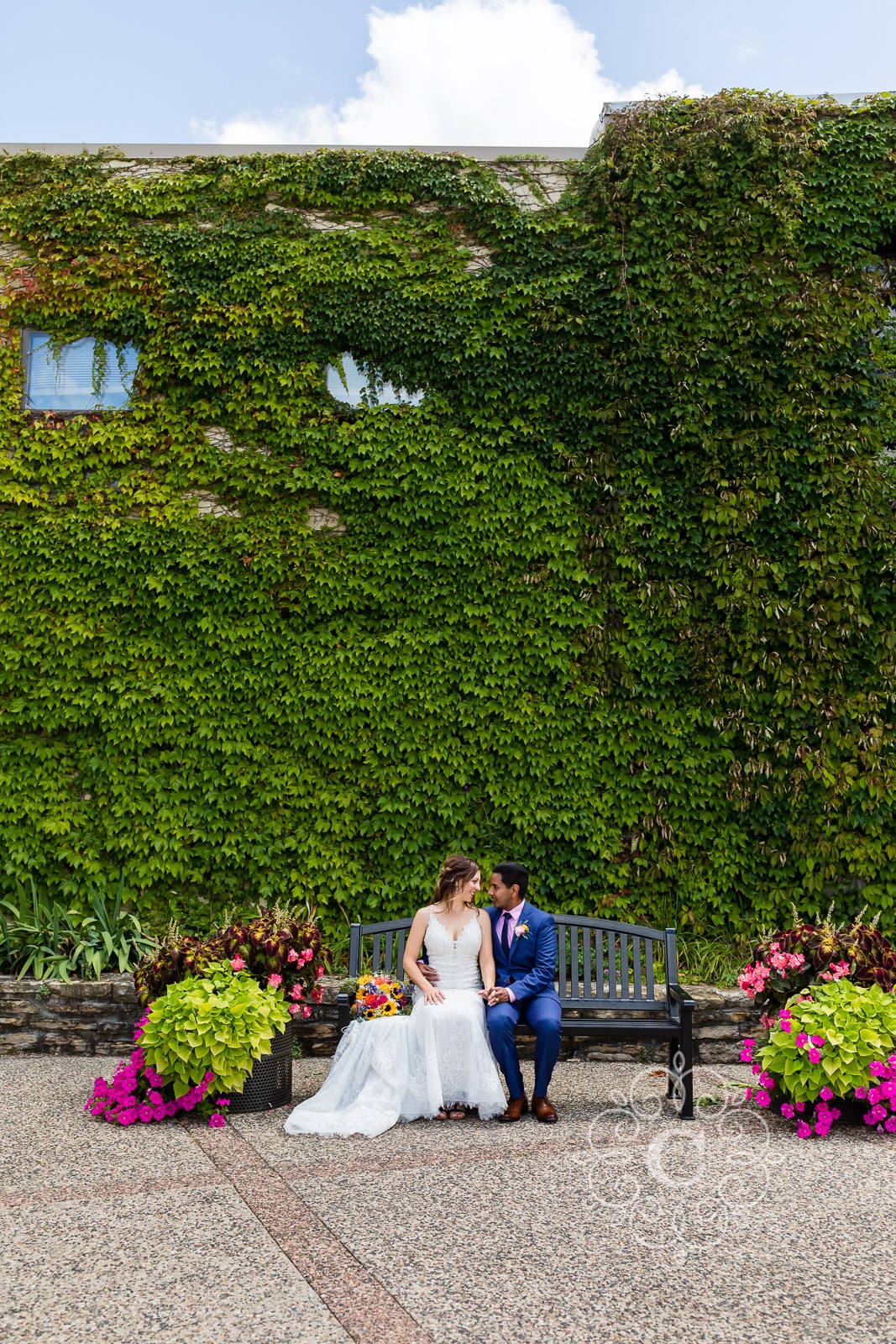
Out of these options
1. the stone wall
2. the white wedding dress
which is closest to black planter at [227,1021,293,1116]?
the white wedding dress

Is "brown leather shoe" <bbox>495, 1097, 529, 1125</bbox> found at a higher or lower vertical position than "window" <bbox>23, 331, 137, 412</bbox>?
lower

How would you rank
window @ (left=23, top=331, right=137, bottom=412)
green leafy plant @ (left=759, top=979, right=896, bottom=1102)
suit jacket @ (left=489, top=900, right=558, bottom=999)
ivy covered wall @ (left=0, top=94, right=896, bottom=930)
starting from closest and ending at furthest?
green leafy plant @ (left=759, top=979, right=896, bottom=1102)
suit jacket @ (left=489, top=900, right=558, bottom=999)
ivy covered wall @ (left=0, top=94, right=896, bottom=930)
window @ (left=23, top=331, right=137, bottom=412)

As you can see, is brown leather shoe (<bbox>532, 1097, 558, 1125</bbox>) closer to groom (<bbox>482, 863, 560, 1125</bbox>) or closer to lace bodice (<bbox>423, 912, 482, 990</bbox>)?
groom (<bbox>482, 863, 560, 1125</bbox>)

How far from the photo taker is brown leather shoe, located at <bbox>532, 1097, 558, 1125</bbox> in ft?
16.1

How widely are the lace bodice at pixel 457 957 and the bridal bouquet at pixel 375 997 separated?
27cm

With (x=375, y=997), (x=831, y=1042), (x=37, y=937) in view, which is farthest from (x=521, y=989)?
(x=37, y=937)

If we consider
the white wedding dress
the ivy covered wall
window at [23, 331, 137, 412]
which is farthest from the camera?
window at [23, 331, 137, 412]

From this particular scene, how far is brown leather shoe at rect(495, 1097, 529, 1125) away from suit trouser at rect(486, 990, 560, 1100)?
2 centimetres

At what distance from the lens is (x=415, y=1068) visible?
4.96 m

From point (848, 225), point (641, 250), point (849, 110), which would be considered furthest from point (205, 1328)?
point (849, 110)

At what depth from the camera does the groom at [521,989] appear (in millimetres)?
4969

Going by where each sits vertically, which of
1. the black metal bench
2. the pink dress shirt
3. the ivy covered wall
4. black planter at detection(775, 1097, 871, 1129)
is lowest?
black planter at detection(775, 1097, 871, 1129)

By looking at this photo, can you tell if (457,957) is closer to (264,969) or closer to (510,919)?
(510,919)

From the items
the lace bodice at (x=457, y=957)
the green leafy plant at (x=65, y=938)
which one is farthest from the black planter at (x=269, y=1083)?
the green leafy plant at (x=65, y=938)
